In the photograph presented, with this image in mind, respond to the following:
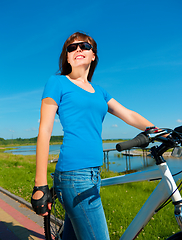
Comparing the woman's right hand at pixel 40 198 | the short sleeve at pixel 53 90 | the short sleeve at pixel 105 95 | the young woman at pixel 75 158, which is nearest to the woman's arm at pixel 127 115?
the short sleeve at pixel 105 95

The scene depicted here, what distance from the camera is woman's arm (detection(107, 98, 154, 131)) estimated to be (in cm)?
184

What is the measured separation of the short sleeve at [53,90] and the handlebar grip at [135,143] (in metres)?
0.56

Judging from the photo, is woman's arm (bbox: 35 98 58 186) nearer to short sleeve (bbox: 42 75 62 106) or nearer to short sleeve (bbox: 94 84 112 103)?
short sleeve (bbox: 42 75 62 106)

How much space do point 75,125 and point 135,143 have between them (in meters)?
0.46

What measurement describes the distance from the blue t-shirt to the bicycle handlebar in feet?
1.00

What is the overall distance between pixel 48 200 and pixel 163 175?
2.64 ft

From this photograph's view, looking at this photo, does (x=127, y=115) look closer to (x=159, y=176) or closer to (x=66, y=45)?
(x=159, y=176)

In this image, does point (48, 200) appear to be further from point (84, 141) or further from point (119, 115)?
point (119, 115)

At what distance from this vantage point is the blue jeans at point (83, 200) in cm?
132

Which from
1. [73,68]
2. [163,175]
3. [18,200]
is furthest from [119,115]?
[18,200]

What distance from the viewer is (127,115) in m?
1.91

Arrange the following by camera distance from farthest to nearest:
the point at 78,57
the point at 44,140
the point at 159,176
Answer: the point at 78,57 < the point at 159,176 < the point at 44,140

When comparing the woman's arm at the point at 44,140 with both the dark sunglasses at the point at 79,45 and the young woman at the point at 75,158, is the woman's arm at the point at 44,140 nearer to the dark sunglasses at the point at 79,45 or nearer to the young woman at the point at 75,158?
the young woman at the point at 75,158

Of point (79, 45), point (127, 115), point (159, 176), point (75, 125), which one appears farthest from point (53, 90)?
point (159, 176)
